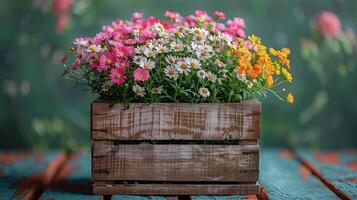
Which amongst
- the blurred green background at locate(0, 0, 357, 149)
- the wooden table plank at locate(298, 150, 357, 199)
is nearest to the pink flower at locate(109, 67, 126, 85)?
the wooden table plank at locate(298, 150, 357, 199)

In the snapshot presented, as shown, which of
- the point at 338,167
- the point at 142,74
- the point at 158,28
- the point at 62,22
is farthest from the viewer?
the point at 62,22

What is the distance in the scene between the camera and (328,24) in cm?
244

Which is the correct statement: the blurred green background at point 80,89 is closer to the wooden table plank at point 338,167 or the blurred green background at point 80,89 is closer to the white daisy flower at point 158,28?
the wooden table plank at point 338,167

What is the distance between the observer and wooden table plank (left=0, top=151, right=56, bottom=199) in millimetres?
1595

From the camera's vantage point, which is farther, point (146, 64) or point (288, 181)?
point (288, 181)

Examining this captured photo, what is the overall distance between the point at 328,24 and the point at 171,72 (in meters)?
1.20

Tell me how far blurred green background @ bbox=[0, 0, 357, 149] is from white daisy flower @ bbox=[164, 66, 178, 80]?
1.02 meters

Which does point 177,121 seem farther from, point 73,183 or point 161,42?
point 73,183

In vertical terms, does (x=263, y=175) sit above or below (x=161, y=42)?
below

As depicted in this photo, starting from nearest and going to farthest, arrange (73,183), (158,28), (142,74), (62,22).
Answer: (142,74), (158,28), (73,183), (62,22)

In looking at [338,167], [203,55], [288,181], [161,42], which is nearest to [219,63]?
[203,55]

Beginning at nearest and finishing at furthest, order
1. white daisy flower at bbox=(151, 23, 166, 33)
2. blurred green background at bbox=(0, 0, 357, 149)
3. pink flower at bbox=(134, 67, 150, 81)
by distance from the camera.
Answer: pink flower at bbox=(134, 67, 150, 81)
white daisy flower at bbox=(151, 23, 166, 33)
blurred green background at bbox=(0, 0, 357, 149)

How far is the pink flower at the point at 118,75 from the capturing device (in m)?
1.41

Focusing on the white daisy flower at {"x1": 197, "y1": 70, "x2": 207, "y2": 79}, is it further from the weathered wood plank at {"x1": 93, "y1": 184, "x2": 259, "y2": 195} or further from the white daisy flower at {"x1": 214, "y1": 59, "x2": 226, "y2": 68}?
the weathered wood plank at {"x1": 93, "y1": 184, "x2": 259, "y2": 195}
